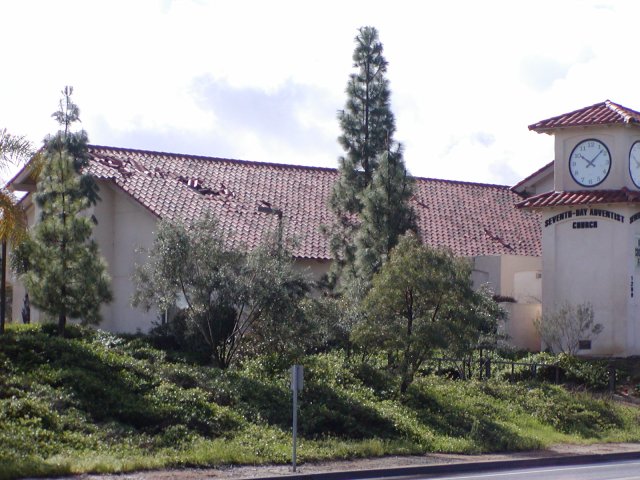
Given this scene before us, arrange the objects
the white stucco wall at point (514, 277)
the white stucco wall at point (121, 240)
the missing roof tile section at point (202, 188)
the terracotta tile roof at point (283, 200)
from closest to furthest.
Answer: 1. the white stucco wall at point (121, 240)
2. the white stucco wall at point (514, 277)
3. the terracotta tile roof at point (283, 200)
4. the missing roof tile section at point (202, 188)

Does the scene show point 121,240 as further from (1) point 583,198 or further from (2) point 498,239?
(1) point 583,198

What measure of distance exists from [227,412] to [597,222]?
16.3 m

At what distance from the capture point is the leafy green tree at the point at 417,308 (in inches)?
968

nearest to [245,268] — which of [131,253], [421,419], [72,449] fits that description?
[421,419]

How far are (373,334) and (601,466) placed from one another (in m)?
6.14

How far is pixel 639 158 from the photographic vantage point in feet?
112

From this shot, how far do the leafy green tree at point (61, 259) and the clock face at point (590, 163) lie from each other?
609 inches

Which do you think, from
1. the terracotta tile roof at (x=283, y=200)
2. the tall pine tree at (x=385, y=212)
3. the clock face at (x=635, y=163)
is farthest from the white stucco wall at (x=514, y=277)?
the tall pine tree at (x=385, y=212)

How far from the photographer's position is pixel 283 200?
41.4m

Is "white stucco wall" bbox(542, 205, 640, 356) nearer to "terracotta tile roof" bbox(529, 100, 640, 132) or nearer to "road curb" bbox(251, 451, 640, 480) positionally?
"terracotta tile roof" bbox(529, 100, 640, 132)

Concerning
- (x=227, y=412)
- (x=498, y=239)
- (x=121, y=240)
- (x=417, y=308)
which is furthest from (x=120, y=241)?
(x=227, y=412)

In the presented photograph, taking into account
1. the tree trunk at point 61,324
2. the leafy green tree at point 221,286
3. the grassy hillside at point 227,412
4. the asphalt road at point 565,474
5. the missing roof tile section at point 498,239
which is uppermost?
the missing roof tile section at point 498,239

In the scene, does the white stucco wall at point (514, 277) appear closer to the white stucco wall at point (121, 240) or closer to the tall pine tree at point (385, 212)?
the tall pine tree at point (385, 212)

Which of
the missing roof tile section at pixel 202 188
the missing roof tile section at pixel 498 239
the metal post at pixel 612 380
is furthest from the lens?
the missing roof tile section at pixel 498 239
